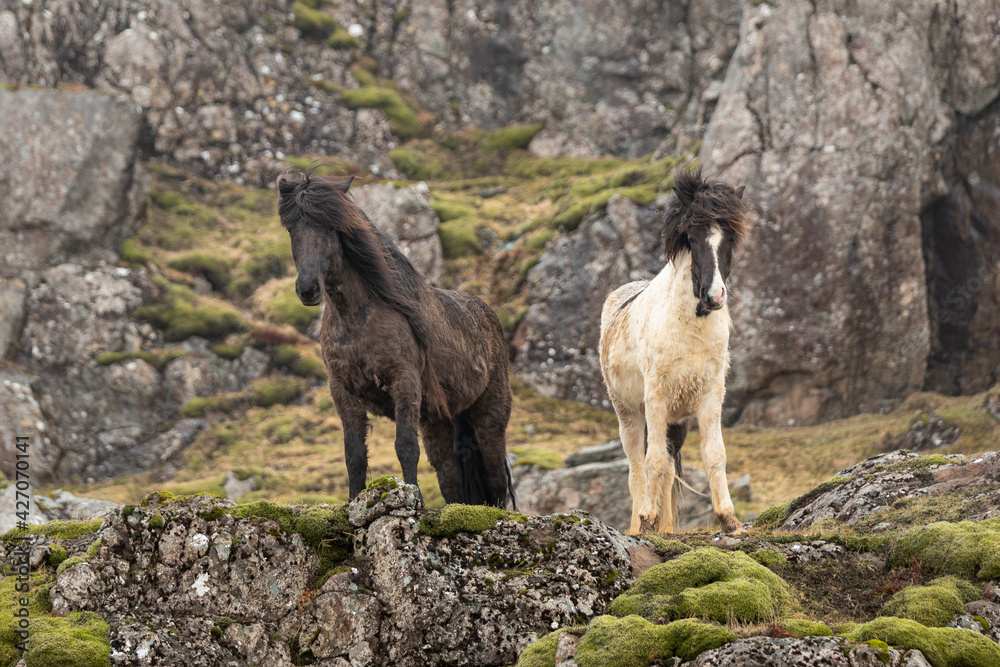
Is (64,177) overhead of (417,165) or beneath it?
beneath

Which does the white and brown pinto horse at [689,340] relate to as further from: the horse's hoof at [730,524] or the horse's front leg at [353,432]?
the horse's front leg at [353,432]

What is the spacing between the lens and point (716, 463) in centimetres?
963

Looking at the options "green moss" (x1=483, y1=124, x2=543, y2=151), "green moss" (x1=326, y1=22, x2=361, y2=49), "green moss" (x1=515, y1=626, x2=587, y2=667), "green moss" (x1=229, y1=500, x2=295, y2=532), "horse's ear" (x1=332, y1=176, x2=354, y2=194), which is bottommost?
"green moss" (x1=515, y1=626, x2=587, y2=667)

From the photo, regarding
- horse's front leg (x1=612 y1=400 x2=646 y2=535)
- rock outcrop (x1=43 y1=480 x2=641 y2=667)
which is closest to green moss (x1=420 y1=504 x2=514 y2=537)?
rock outcrop (x1=43 y1=480 x2=641 y2=667)

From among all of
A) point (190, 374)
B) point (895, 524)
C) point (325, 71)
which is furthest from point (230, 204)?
point (895, 524)

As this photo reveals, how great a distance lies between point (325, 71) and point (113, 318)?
20.4m

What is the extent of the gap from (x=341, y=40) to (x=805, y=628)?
139 feet

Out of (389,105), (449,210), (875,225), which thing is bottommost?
(875,225)

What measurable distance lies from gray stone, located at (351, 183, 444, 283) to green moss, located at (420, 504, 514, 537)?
22.1 meters

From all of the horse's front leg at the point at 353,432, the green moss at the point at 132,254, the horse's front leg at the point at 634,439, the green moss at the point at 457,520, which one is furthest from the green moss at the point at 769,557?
the green moss at the point at 132,254

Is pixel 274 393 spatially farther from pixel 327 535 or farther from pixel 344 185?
pixel 327 535

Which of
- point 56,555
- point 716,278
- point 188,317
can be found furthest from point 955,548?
point 188,317

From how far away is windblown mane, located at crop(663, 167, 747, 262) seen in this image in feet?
31.8

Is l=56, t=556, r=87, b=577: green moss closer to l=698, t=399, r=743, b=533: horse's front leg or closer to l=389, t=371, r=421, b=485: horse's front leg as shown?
l=389, t=371, r=421, b=485: horse's front leg
